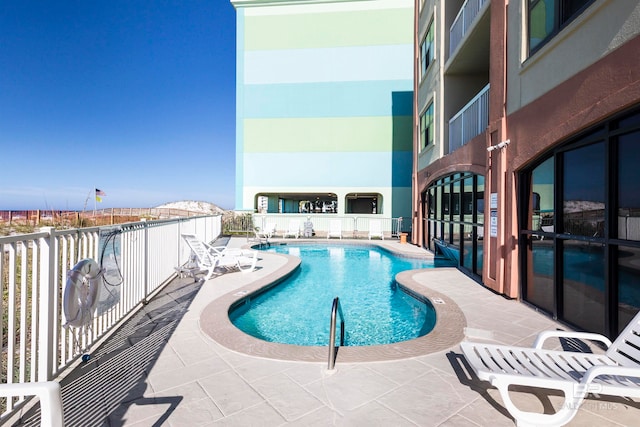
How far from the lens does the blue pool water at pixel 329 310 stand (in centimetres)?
480

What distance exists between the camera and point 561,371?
2230 mm

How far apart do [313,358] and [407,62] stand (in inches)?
753

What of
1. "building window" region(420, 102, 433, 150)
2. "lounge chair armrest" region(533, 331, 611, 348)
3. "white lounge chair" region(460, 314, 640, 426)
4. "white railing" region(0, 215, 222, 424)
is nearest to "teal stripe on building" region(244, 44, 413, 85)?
"building window" region(420, 102, 433, 150)

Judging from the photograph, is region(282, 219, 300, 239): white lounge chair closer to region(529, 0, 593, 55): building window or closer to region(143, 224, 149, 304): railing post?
region(143, 224, 149, 304): railing post

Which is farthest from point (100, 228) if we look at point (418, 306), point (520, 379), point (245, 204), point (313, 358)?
point (245, 204)

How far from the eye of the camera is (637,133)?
3207mm

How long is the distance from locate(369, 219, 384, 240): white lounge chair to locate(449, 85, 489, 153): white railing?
7191mm

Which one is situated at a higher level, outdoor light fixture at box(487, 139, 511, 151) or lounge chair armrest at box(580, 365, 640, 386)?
outdoor light fixture at box(487, 139, 511, 151)

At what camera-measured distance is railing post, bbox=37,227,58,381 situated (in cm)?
252

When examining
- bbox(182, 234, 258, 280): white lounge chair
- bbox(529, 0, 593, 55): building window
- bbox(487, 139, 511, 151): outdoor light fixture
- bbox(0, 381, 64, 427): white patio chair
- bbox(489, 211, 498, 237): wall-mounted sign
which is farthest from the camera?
bbox(182, 234, 258, 280): white lounge chair

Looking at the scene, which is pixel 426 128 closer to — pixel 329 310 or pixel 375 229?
pixel 375 229

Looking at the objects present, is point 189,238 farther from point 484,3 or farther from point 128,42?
point 128,42

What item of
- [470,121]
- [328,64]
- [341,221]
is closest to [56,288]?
[470,121]

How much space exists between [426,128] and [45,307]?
12.5 metres
